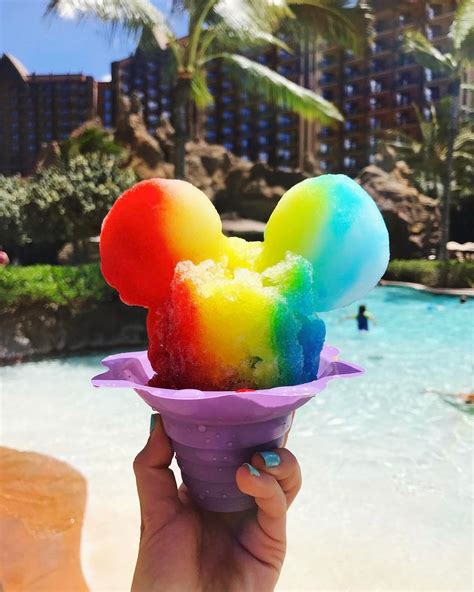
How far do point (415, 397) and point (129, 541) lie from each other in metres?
4.09

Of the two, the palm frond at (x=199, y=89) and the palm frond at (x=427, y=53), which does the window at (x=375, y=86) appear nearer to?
the palm frond at (x=427, y=53)

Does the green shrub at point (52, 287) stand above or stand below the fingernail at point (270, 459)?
below

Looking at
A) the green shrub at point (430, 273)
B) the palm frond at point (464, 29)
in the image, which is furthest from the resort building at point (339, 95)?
the palm frond at point (464, 29)

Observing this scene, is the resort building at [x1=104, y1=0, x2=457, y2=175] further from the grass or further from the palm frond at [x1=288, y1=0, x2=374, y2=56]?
the grass

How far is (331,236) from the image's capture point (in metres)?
1.09

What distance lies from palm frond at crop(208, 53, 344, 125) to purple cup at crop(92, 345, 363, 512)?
936 cm

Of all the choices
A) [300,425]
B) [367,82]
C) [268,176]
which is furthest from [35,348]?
[367,82]

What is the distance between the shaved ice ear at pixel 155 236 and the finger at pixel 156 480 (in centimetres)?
28

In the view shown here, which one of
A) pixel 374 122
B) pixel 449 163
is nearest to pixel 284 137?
pixel 374 122

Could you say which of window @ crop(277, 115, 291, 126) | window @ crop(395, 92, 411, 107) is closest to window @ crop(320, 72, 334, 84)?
window @ crop(277, 115, 291, 126)

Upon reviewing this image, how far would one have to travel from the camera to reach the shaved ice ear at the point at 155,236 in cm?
109

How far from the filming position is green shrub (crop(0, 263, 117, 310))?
749 cm

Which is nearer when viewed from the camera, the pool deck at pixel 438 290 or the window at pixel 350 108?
the pool deck at pixel 438 290

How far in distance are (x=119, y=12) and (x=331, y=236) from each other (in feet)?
27.0
